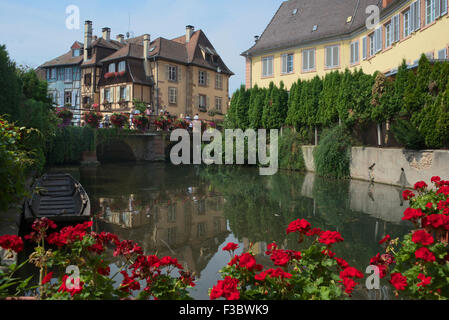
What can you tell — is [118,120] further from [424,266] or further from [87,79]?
[424,266]

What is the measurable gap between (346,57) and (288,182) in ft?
41.9

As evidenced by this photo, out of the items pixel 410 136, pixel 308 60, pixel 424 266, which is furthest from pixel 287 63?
pixel 424 266

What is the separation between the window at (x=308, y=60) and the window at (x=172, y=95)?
1806 cm

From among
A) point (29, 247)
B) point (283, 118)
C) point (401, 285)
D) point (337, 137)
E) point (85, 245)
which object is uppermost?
point (283, 118)

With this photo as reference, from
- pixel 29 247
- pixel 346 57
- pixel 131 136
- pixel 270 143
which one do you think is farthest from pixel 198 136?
pixel 29 247

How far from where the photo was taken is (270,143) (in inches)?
1033

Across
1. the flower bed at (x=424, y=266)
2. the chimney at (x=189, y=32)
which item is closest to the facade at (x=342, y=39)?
the flower bed at (x=424, y=266)

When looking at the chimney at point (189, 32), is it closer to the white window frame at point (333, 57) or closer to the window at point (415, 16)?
the white window frame at point (333, 57)

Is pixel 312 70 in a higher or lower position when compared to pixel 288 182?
higher

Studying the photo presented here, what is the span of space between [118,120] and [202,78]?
19001mm

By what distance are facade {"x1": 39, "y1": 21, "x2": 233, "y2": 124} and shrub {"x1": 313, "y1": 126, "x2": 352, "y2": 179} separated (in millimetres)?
25368

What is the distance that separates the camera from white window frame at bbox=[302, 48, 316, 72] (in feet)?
92.8
